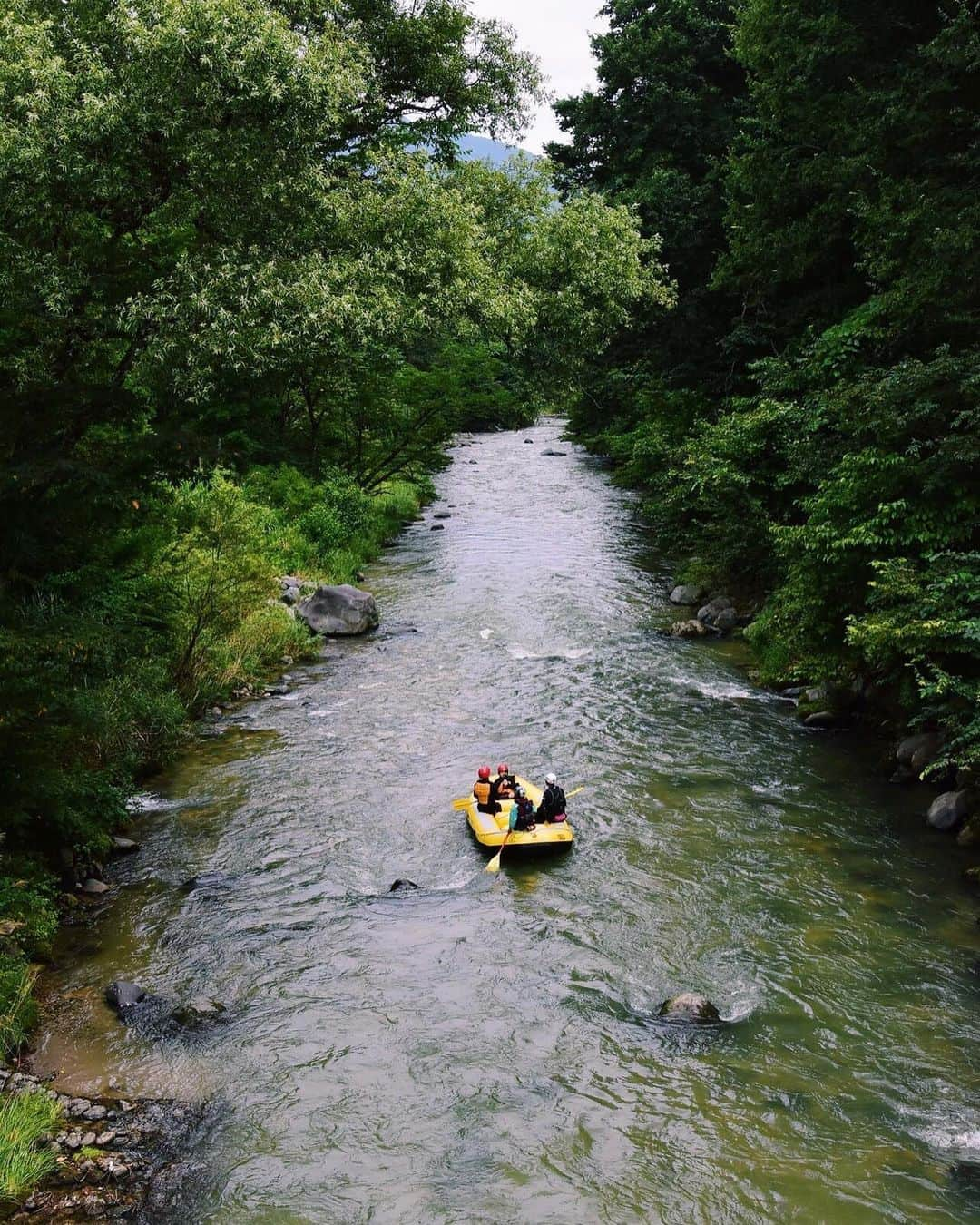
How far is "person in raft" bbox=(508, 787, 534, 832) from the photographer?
11.2 m

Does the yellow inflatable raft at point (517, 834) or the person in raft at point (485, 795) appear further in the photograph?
the person in raft at point (485, 795)

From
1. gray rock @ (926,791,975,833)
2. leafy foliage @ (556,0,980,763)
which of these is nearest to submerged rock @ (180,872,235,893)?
leafy foliage @ (556,0,980,763)

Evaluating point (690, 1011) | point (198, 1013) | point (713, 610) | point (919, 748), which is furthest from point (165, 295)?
point (713, 610)

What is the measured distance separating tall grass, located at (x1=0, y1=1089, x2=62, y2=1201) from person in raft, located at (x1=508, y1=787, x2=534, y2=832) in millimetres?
5681

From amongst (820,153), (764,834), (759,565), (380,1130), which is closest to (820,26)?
(820,153)

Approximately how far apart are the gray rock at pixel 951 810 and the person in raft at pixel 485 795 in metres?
5.58

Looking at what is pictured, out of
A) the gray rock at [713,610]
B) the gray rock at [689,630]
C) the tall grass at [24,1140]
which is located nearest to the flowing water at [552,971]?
the tall grass at [24,1140]

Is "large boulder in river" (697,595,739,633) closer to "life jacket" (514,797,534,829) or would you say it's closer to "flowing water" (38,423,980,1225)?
"flowing water" (38,423,980,1225)

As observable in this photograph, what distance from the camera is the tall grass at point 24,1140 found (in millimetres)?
6055

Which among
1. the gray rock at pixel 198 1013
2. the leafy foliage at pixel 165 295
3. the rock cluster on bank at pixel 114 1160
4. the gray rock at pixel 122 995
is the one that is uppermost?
the leafy foliage at pixel 165 295

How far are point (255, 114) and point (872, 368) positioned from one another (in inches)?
400

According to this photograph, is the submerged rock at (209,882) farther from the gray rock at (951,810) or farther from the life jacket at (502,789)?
the gray rock at (951,810)

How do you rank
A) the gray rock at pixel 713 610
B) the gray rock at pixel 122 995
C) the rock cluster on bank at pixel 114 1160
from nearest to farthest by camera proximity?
the rock cluster on bank at pixel 114 1160 → the gray rock at pixel 122 995 → the gray rock at pixel 713 610

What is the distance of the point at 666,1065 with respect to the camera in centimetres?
787
